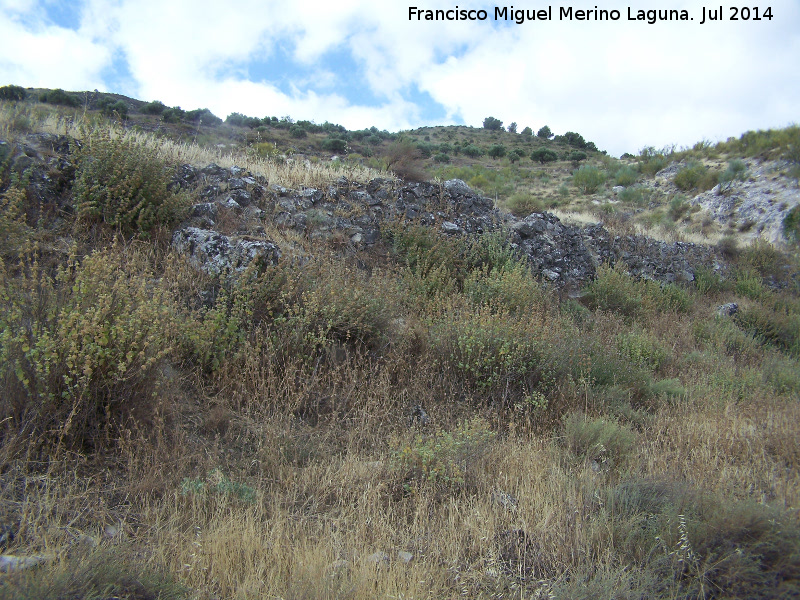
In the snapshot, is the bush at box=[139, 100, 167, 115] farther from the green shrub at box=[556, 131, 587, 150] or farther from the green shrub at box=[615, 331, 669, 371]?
the green shrub at box=[556, 131, 587, 150]

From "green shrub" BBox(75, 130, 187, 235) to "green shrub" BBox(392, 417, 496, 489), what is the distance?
4.52 meters

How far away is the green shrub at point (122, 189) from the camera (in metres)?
5.67

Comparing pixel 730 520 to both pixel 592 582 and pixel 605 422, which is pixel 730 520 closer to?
pixel 592 582

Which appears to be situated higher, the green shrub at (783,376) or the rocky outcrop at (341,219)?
the rocky outcrop at (341,219)

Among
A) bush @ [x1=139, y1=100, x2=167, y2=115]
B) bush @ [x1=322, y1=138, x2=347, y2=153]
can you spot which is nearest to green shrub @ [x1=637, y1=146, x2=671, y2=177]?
bush @ [x1=322, y1=138, x2=347, y2=153]

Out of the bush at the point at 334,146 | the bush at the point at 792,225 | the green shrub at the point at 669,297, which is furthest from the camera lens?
the bush at the point at 334,146

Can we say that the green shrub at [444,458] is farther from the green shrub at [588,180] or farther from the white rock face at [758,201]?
the green shrub at [588,180]

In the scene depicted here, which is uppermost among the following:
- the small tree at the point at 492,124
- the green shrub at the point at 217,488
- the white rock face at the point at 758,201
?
the small tree at the point at 492,124

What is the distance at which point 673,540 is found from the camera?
2389 millimetres

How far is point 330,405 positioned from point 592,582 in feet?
7.81

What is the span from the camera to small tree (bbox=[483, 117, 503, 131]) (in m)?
48.0

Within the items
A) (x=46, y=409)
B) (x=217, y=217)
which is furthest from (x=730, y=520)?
(x=217, y=217)

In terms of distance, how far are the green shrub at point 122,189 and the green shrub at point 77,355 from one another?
2596 millimetres

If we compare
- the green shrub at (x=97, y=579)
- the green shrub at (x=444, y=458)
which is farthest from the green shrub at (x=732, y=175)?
the green shrub at (x=97, y=579)
